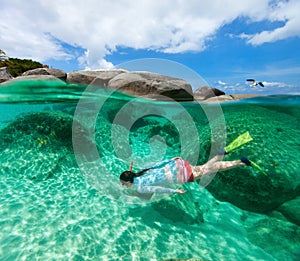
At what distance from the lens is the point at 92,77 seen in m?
15.8

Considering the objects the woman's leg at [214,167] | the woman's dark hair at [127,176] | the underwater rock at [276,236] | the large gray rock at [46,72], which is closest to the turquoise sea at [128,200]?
the underwater rock at [276,236]

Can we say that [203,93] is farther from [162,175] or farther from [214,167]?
[162,175]

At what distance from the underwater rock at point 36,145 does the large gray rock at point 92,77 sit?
7.02m

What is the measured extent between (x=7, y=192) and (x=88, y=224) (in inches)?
114

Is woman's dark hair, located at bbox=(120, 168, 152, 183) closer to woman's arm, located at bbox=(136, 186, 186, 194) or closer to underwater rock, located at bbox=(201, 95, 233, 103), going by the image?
woman's arm, located at bbox=(136, 186, 186, 194)

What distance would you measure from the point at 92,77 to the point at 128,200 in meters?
12.4

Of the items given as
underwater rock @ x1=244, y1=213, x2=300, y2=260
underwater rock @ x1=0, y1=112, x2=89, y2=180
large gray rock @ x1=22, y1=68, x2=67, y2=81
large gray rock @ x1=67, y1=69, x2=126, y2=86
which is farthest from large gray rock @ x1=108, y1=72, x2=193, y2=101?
underwater rock @ x1=244, y1=213, x2=300, y2=260

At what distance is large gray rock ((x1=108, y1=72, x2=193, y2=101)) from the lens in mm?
13383

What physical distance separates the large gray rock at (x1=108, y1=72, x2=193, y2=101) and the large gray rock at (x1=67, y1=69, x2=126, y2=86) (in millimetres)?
941

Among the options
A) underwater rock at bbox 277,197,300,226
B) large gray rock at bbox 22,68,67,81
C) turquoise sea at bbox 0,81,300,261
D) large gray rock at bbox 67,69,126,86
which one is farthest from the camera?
large gray rock at bbox 22,68,67,81

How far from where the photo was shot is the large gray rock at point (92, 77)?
15.2 meters

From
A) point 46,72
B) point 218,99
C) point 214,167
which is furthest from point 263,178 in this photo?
point 46,72

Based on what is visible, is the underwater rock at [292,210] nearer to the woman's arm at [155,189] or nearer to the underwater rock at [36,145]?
the woman's arm at [155,189]

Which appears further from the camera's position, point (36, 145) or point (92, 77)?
point (92, 77)
